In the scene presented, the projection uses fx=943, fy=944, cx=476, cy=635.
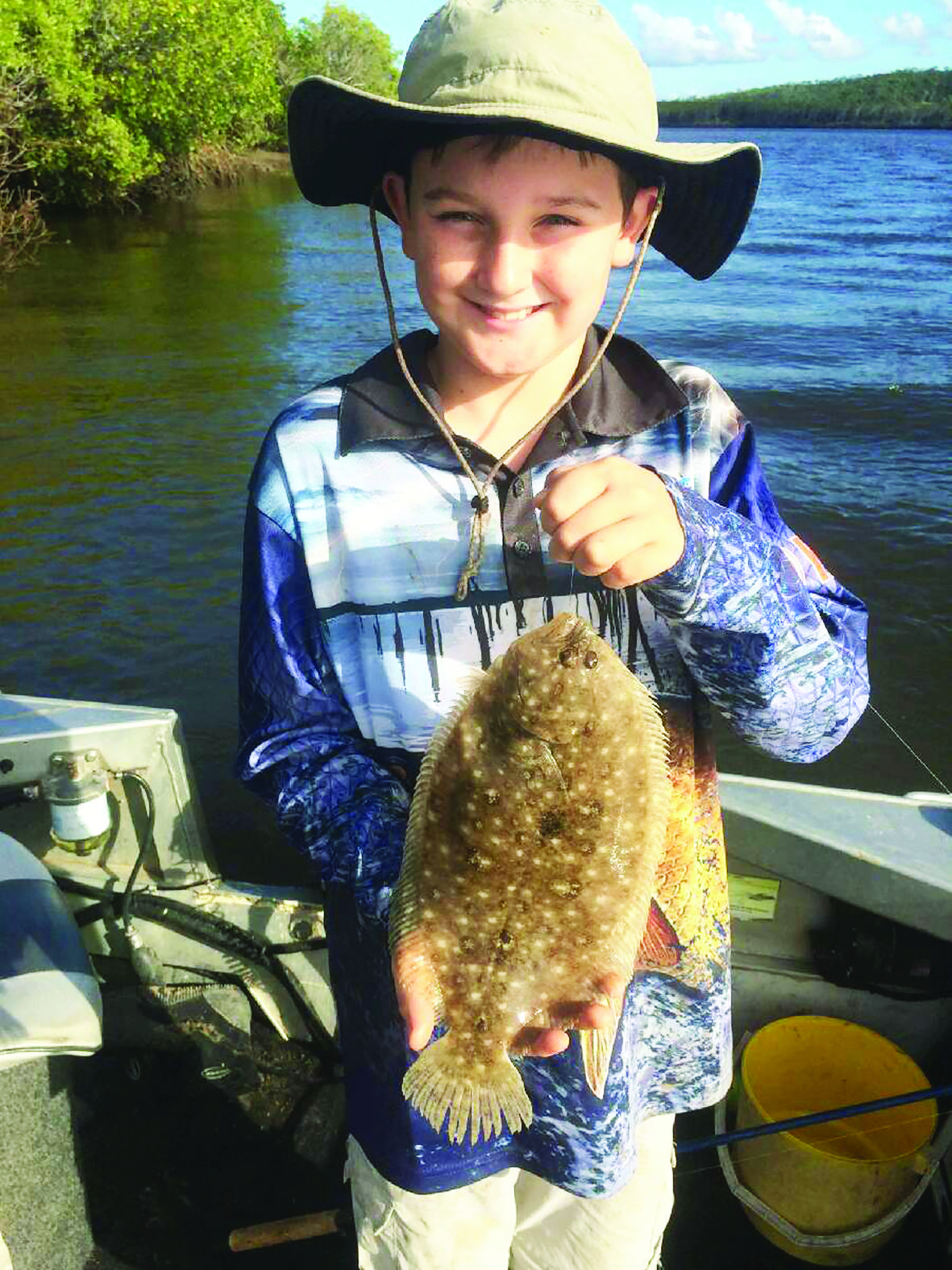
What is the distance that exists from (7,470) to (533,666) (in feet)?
48.1

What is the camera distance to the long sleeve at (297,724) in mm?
2383

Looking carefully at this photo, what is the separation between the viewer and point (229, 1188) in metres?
4.01

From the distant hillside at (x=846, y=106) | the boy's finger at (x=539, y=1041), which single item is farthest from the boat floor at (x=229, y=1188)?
the distant hillside at (x=846, y=106)

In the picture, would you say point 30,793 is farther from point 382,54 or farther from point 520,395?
point 382,54

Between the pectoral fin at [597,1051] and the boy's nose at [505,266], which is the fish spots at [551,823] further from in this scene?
the boy's nose at [505,266]

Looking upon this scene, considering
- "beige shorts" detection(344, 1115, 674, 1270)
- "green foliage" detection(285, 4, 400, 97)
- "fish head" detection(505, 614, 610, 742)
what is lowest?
"beige shorts" detection(344, 1115, 674, 1270)

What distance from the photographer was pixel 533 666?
81.7 inches

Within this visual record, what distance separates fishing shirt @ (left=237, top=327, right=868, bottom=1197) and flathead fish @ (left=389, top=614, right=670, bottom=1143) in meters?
0.25

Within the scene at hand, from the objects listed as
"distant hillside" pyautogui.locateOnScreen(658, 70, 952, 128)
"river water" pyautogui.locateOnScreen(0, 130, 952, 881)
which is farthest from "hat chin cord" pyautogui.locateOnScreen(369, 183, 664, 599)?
"distant hillside" pyautogui.locateOnScreen(658, 70, 952, 128)

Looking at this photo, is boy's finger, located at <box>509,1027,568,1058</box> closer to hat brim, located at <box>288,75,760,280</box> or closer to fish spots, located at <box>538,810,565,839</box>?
fish spots, located at <box>538,810,565,839</box>

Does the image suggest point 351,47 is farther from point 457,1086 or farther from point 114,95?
point 457,1086

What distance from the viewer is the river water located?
401 inches

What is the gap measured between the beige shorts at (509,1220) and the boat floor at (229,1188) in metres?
1.22

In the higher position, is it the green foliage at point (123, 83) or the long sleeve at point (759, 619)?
the green foliage at point (123, 83)
